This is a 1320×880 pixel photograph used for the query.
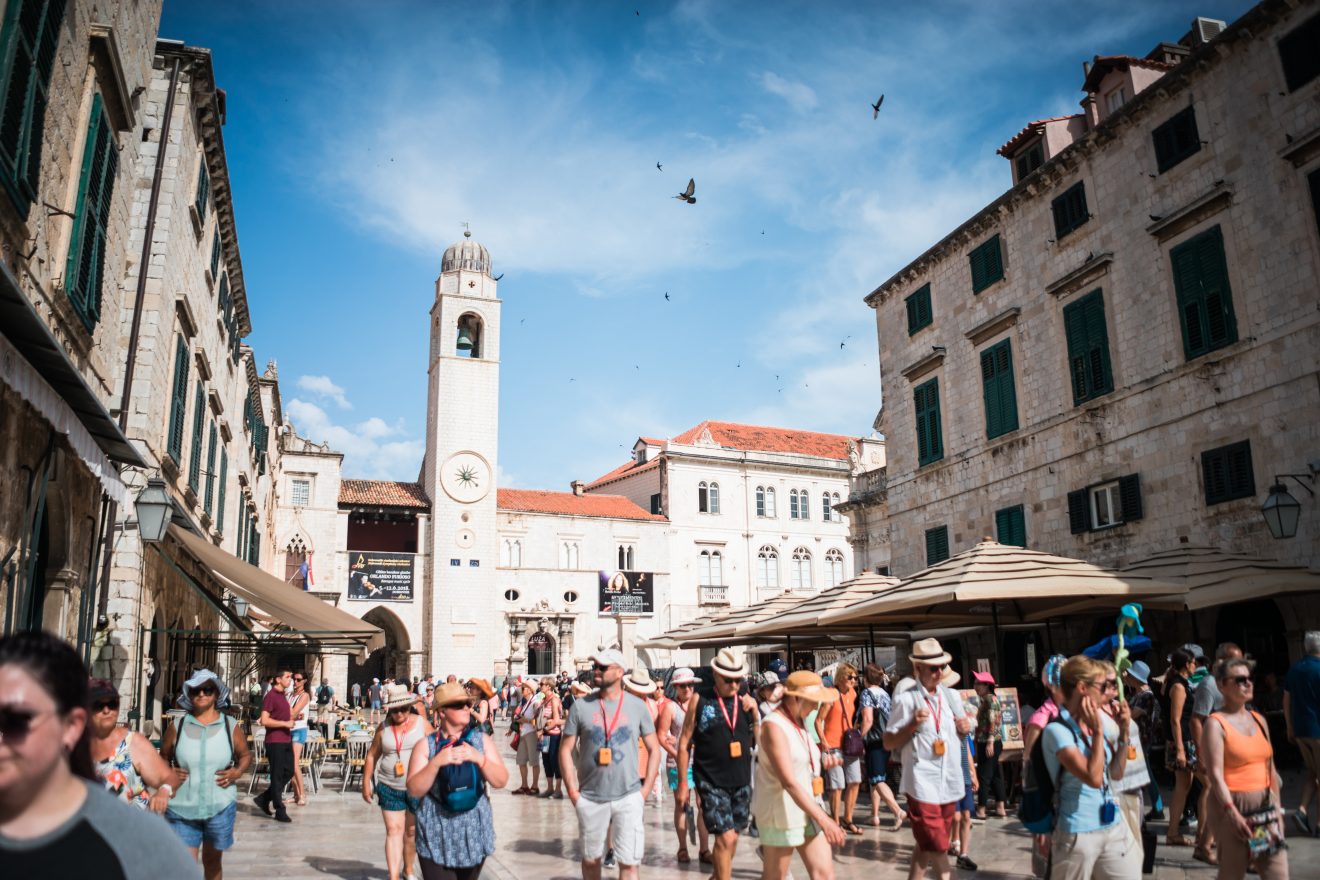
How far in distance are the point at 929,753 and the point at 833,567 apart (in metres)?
47.2

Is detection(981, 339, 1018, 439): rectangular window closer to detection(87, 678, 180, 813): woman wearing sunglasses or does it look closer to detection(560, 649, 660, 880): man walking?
detection(560, 649, 660, 880): man walking

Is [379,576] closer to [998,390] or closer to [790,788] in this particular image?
[998,390]

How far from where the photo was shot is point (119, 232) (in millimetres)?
10250

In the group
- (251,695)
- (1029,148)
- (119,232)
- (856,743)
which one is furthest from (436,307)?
(856,743)

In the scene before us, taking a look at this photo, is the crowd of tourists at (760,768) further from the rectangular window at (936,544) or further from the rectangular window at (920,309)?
the rectangular window at (920,309)

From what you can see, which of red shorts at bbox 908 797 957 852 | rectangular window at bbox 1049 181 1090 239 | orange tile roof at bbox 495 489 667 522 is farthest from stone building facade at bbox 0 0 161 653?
orange tile roof at bbox 495 489 667 522

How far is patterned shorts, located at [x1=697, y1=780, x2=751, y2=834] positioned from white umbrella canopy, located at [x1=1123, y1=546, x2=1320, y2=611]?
6851mm

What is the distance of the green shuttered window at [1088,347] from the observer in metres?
16.0

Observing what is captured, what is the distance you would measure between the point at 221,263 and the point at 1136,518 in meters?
16.9

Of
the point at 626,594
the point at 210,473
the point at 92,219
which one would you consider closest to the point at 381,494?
the point at 626,594

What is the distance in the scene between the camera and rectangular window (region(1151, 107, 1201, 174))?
14523mm

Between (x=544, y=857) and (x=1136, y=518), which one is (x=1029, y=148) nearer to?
(x=1136, y=518)

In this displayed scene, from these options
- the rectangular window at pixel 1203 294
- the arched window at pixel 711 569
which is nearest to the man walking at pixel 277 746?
the rectangular window at pixel 1203 294

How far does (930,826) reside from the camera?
599 centimetres
